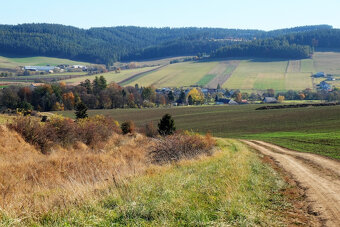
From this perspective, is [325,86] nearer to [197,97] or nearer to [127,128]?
[197,97]

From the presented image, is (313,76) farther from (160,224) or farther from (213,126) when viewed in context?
(160,224)

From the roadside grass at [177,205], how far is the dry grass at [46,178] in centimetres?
69

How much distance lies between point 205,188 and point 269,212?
2292mm

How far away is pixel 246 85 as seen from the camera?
193 metres

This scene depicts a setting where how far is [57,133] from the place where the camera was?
35.7m

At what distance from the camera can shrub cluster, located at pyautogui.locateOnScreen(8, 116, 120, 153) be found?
104 ft

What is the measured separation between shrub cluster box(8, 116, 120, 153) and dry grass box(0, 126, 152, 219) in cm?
142

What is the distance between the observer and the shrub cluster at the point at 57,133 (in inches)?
1247

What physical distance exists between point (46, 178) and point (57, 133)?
843 inches

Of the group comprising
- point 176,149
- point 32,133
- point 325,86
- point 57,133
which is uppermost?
point 176,149

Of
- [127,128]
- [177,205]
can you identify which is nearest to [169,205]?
[177,205]

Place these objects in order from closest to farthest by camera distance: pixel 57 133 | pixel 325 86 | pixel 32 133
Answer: pixel 32 133 → pixel 57 133 → pixel 325 86

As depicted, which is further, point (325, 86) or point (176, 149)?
point (325, 86)

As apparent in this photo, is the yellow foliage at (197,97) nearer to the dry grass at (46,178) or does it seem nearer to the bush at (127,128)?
the bush at (127,128)
